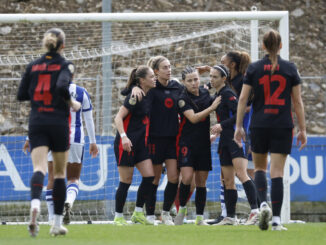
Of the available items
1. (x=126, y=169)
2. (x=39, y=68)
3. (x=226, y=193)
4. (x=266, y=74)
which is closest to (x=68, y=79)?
(x=39, y=68)

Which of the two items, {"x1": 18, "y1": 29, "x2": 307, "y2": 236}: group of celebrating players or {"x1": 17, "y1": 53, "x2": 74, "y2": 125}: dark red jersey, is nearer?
{"x1": 17, "y1": 53, "x2": 74, "y2": 125}: dark red jersey

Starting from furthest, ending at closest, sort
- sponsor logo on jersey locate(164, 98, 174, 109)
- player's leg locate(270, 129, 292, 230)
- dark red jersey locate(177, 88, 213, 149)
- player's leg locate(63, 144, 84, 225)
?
sponsor logo on jersey locate(164, 98, 174, 109) < dark red jersey locate(177, 88, 213, 149) < player's leg locate(63, 144, 84, 225) < player's leg locate(270, 129, 292, 230)

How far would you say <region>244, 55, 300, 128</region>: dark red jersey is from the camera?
754 centimetres

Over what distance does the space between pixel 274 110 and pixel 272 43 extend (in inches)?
25.6

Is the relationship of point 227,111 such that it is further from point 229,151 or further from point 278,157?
point 278,157

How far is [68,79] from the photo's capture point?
6793mm

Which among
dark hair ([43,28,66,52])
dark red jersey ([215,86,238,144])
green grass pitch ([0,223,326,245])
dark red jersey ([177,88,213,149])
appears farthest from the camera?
dark red jersey ([177,88,213,149])

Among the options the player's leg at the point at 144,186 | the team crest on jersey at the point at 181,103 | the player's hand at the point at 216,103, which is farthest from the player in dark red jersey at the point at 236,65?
the player's leg at the point at 144,186

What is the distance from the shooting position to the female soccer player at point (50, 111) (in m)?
6.80

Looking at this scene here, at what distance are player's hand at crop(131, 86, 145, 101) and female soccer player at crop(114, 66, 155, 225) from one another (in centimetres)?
5

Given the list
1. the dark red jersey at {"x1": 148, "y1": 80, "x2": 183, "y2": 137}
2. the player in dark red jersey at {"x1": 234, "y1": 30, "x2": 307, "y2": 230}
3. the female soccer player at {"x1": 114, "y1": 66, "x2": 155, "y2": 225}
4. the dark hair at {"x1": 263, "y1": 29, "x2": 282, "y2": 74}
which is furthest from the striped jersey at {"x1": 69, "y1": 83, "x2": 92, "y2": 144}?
the dark hair at {"x1": 263, "y1": 29, "x2": 282, "y2": 74}

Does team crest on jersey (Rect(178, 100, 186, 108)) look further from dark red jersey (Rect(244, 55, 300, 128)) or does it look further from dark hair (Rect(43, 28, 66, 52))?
dark hair (Rect(43, 28, 66, 52))

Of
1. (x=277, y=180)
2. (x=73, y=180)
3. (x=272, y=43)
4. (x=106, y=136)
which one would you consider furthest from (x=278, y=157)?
(x=106, y=136)

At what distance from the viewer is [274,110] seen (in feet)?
24.7
